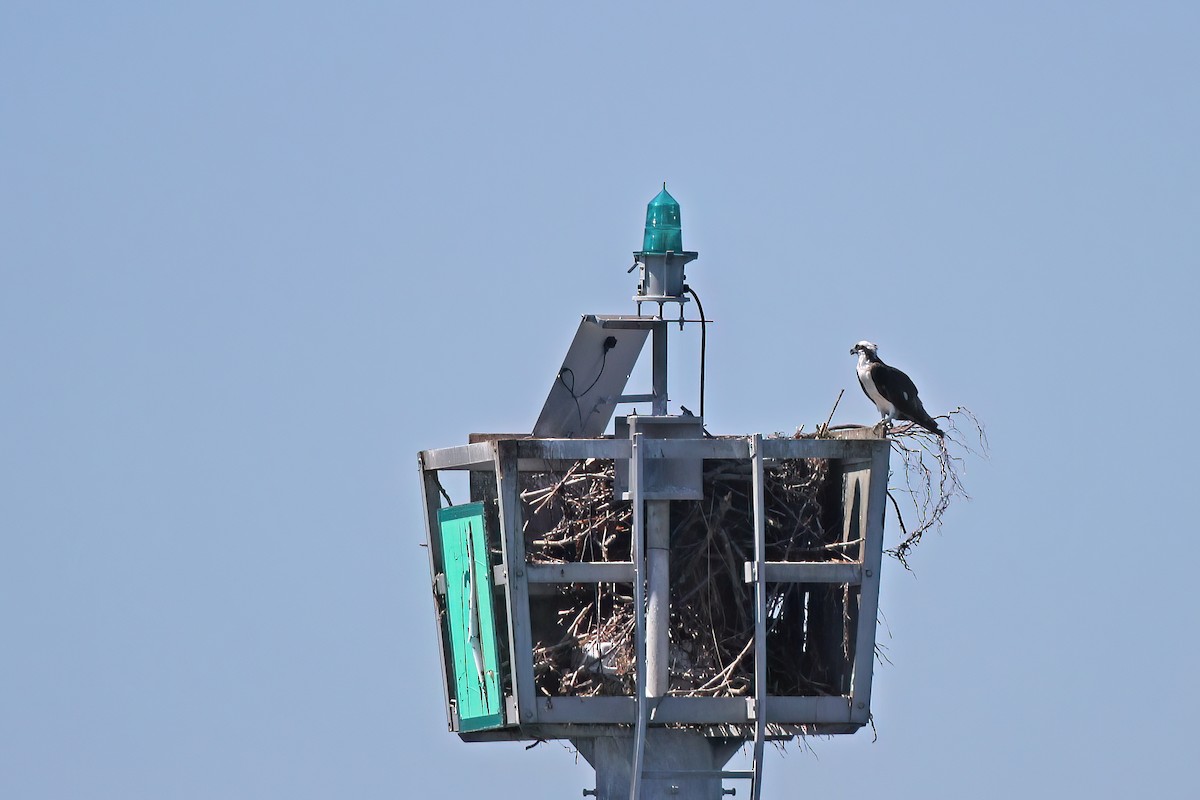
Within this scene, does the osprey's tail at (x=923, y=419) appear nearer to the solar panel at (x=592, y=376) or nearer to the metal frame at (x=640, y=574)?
the metal frame at (x=640, y=574)

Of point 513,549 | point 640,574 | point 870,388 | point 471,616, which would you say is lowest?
point 471,616

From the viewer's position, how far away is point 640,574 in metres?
18.5

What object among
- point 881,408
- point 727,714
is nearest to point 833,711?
point 727,714

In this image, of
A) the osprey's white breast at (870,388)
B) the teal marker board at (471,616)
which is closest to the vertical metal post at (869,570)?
the osprey's white breast at (870,388)

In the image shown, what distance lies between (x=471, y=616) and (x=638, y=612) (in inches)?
65.0

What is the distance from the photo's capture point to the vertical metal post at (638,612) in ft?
60.3

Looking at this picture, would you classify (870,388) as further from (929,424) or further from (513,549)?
(513,549)

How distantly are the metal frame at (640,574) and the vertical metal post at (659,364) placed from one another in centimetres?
85

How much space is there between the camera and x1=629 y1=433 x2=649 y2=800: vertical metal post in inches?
724

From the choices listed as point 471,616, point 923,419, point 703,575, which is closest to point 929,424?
point 923,419

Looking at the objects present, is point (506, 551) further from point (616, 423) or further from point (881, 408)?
point (881, 408)

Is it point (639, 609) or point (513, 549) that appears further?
point (513, 549)

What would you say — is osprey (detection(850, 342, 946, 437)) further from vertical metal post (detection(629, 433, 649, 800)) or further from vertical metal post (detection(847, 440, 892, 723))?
vertical metal post (detection(629, 433, 649, 800))

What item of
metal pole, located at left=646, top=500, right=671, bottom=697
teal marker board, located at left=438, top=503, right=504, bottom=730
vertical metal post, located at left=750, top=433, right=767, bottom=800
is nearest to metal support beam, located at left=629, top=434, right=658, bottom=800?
metal pole, located at left=646, top=500, right=671, bottom=697
